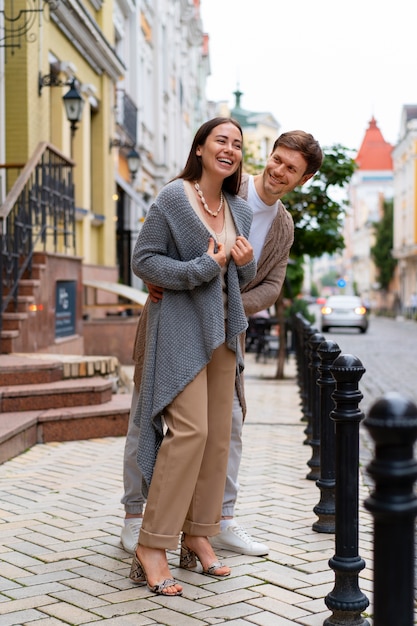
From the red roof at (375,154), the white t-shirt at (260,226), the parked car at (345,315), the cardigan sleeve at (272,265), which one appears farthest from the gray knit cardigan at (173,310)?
the red roof at (375,154)

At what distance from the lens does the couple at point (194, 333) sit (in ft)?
12.0

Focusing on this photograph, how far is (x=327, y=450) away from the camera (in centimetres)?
469

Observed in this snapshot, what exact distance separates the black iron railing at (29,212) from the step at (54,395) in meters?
1.32

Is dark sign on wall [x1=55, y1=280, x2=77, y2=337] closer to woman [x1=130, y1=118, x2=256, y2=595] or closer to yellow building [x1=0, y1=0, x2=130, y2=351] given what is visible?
yellow building [x1=0, y1=0, x2=130, y2=351]

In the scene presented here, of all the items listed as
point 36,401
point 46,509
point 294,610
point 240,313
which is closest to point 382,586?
point 294,610

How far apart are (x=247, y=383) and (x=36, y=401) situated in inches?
249

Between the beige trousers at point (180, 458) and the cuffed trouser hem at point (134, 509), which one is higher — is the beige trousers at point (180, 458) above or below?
above

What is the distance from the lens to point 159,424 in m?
3.71

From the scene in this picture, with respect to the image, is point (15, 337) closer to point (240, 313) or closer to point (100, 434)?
point (100, 434)

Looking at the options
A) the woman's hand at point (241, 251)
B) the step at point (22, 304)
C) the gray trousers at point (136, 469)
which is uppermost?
the woman's hand at point (241, 251)

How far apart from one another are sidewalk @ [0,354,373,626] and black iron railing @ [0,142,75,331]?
262cm

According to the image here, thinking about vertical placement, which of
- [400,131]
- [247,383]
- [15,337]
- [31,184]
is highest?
[400,131]

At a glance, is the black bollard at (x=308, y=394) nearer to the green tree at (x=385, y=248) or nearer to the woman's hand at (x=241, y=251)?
the woman's hand at (x=241, y=251)

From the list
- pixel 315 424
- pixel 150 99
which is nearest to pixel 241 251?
pixel 315 424
